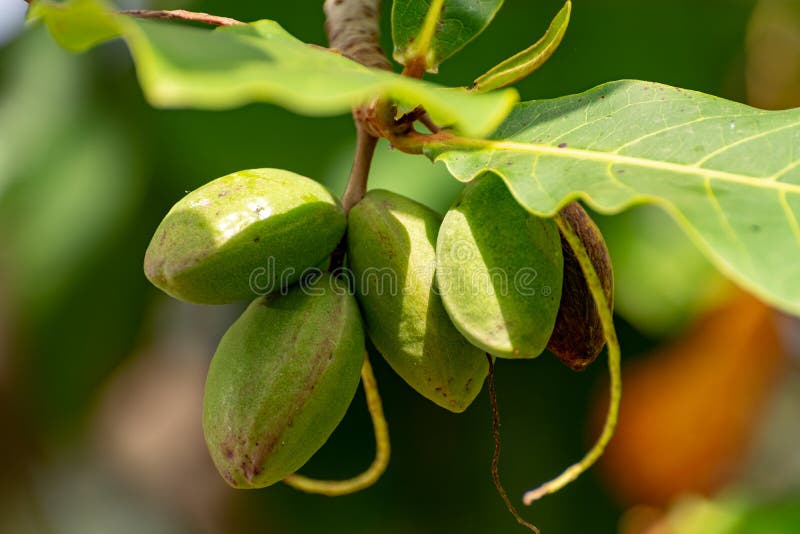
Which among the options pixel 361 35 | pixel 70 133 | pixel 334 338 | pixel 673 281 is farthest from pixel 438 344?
pixel 70 133

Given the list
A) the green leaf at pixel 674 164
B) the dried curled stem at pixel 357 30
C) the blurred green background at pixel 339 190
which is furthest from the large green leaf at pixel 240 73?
the blurred green background at pixel 339 190

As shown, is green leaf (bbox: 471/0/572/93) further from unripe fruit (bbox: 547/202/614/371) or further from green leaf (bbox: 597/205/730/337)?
green leaf (bbox: 597/205/730/337)

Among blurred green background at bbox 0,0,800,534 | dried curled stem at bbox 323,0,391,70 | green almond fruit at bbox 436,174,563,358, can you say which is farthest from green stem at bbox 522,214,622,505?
blurred green background at bbox 0,0,800,534

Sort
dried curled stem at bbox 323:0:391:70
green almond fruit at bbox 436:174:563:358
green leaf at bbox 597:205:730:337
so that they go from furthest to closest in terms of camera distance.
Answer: green leaf at bbox 597:205:730:337 → dried curled stem at bbox 323:0:391:70 → green almond fruit at bbox 436:174:563:358

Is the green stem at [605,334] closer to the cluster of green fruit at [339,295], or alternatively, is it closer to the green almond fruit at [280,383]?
the cluster of green fruit at [339,295]

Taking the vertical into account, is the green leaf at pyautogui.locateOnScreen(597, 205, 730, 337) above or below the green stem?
below

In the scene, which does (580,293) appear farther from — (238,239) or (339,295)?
(238,239)
